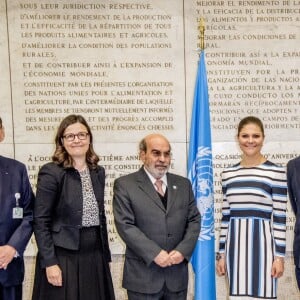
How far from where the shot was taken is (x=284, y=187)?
2.27 m

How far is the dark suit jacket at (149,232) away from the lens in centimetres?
207

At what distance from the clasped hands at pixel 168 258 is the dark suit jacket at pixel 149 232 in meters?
0.02

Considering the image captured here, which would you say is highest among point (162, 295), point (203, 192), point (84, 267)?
point (203, 192)

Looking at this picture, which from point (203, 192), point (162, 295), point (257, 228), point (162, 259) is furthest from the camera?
point (203, 192)

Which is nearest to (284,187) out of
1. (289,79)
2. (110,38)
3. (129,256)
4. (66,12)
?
(129,256)

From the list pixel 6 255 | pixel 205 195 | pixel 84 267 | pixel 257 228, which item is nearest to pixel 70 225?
pixel 84 267

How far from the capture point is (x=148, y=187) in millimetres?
2168

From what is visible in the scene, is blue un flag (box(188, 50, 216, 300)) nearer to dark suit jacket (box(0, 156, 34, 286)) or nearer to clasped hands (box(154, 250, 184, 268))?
clasped hands (box(154, 250, 184, 268))

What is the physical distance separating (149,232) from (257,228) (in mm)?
639

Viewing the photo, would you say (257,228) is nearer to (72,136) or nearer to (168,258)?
(168,258)

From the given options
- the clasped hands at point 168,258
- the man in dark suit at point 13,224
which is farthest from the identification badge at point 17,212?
the clasped hands at point 168,258

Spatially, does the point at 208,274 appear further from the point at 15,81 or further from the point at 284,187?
the point at 15,81

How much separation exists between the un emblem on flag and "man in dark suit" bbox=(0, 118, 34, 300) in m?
1.21

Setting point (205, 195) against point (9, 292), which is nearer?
point (9, 292)
